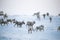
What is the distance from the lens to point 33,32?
6.63 feet

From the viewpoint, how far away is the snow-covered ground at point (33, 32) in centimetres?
200

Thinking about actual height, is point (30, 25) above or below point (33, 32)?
above

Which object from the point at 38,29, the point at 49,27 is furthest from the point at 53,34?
the point at 38,29

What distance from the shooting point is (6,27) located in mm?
2072

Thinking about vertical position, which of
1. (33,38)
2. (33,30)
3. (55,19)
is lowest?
(33,38)

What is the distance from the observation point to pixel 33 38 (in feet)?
6.61

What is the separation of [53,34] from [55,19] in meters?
0.25

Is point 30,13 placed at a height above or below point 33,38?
above

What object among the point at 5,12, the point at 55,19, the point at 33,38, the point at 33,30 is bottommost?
the point at 33,38

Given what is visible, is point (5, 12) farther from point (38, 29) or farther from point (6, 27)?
point (38, 29)

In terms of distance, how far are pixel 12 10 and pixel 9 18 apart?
0.47 ft

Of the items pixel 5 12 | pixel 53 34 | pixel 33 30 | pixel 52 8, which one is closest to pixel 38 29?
pixel 33 30

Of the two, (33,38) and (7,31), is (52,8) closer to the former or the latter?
(33,38)

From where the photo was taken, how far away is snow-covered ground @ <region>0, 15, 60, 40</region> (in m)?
2.00
